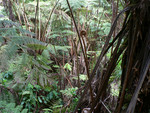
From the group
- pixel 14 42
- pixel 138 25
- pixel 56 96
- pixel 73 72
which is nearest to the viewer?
pixel 138 25

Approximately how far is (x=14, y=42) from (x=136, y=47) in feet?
→ 1.69

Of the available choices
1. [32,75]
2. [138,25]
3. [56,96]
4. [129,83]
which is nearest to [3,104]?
[32,75]

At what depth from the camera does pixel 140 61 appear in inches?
18.6

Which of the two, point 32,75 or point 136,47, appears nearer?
point 136,47

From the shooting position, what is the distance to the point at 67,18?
2.70 meters

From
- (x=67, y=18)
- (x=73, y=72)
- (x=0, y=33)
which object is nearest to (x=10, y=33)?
(x=0, y=33)

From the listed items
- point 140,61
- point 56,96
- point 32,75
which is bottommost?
point 56,96

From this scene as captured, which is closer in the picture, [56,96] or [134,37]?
[134,37]

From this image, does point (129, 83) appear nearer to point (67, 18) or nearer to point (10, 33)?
point (10, 33)

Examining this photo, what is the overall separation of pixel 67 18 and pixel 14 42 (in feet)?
7.32

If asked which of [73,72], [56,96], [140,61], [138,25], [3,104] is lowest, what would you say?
[56,96]

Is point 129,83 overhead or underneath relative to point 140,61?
underneath

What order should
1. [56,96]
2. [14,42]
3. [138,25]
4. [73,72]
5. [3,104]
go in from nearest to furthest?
[138,25] → [14,42] → [3,104] → [73,72] → [56,96]

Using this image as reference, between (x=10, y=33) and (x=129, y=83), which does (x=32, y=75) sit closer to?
(x=10, y=33)
